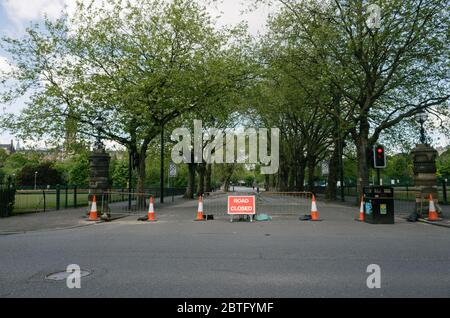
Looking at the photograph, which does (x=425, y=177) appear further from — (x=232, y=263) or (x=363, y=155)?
(x=232, y=263)

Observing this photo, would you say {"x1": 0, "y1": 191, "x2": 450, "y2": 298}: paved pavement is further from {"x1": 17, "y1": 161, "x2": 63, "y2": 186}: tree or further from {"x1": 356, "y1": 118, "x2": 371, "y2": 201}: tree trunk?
{"x1": 17, "y1": 161, "x2": 63, "y2": 186}: tree

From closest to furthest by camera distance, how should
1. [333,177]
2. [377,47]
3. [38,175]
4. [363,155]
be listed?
[377,47]
[363,155]
[333,177]
[38,175]

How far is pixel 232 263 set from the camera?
21.3ft

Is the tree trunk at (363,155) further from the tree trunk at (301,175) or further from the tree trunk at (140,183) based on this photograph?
the tree trunk at (301,175)

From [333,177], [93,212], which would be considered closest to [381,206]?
[93,212]

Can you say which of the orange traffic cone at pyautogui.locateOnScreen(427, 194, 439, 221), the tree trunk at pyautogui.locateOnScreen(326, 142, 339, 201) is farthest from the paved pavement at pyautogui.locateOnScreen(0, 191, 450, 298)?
the tree trunk at pyautogui.locateOnScreen(326, 142, 339, 201)

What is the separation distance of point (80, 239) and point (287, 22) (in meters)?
18.5

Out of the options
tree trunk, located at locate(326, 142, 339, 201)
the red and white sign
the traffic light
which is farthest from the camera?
tree trunk, located at locate(326, 142, 339, 201)

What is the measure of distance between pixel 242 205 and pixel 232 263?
27.0 feet

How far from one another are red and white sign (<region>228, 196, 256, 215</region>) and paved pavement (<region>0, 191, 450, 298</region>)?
12.8ft

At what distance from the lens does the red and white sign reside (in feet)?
47.8

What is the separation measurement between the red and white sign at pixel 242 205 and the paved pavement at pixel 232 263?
3901mm

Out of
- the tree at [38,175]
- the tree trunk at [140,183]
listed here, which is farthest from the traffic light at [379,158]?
the tree at [38,175]
